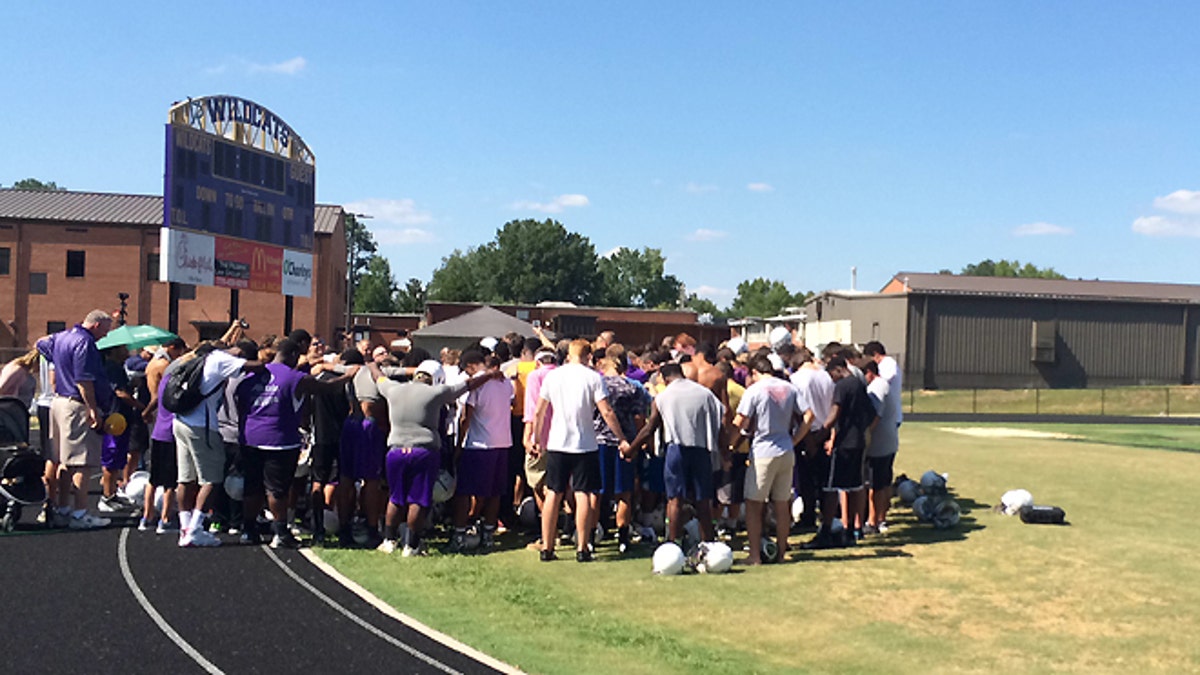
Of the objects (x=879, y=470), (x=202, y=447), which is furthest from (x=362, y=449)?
(x=879, y=470)

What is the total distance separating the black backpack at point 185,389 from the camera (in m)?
10.1

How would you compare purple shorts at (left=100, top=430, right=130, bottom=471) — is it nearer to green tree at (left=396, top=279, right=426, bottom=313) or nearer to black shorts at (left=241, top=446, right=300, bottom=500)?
black shorts at (left=241, top=446, right=300, bottom=500)

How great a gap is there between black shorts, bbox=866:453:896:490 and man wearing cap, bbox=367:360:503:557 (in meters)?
4.38

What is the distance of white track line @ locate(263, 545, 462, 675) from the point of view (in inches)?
264

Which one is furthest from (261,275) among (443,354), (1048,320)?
(1048,320)

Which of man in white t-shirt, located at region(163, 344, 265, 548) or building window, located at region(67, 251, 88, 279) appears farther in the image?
building window, located at region(67, 251, 88, 279)

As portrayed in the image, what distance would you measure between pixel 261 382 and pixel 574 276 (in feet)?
340

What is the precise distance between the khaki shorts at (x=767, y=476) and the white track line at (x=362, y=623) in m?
3.79

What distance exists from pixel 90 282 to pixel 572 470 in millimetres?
56043

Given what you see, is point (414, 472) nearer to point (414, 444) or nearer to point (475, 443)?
point (414, 444)

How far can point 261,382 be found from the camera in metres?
10.2

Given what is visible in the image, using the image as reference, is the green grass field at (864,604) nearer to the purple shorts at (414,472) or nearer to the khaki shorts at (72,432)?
the purple shorts at (414,472)

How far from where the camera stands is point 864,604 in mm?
8406

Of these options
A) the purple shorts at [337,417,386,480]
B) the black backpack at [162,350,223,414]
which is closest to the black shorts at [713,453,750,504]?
the purple shorts at [337,417,386,480]
